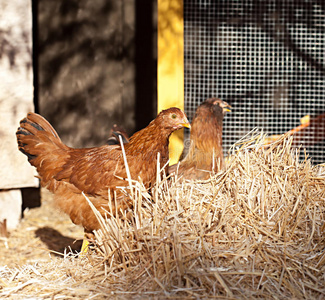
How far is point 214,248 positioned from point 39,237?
2.51 m

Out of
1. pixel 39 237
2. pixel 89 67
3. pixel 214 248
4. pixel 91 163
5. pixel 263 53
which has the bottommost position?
pixel 39 237

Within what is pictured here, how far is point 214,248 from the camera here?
164cm

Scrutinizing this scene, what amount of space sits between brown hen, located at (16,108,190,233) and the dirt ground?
49 cm

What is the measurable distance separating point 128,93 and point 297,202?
300 cm

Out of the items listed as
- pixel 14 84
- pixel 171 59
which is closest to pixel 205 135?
pixel 171 59

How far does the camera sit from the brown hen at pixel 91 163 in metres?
2.45

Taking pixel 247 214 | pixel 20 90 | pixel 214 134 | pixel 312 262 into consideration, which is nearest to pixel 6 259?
pixel 20 90

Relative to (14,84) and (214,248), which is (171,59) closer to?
(14,84)

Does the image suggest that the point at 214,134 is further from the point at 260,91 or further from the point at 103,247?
the point at 260,91

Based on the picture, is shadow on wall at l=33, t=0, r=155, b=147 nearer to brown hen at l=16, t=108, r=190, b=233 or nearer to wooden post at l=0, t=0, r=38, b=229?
wooden post at l=0, t=0, r=38, b=229

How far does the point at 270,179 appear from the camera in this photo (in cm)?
200

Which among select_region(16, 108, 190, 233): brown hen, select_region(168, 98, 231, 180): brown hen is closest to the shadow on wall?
select_region(168, 98, 231, 180): brown hen

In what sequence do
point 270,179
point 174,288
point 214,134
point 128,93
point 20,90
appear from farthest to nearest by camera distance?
point 128,93
point 20,90
point 214,134
point 270,179
point 174,288

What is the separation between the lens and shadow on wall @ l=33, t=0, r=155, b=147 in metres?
4.42
